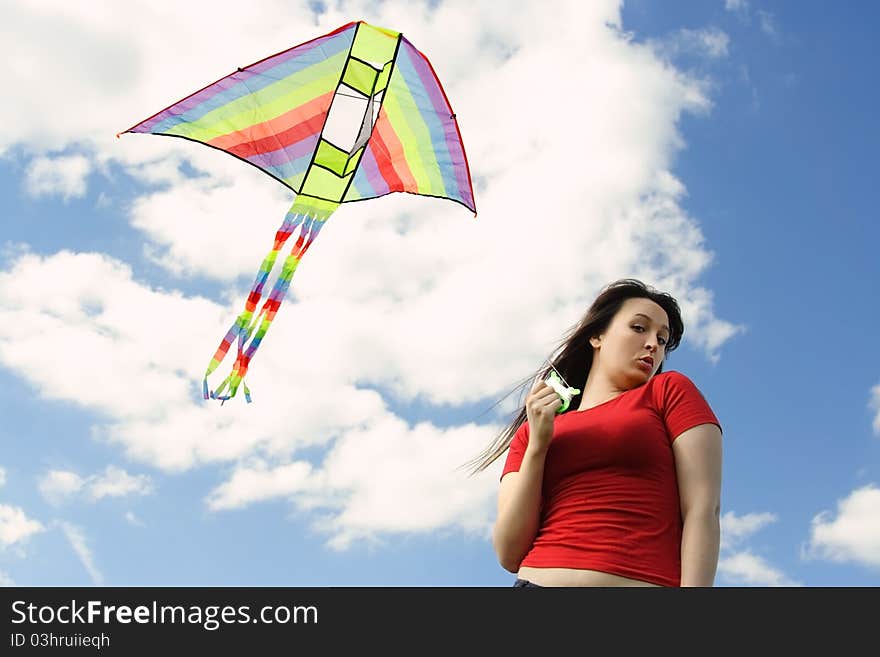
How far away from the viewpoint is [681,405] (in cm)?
214

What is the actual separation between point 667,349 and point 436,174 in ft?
11.2

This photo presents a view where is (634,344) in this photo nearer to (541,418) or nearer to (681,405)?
(681,405)

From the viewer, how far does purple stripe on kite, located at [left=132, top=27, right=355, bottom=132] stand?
5141mm

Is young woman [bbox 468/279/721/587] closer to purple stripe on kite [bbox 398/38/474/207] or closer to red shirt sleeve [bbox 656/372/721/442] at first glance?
red shirt sleeve [bbox 656/372/721/442]

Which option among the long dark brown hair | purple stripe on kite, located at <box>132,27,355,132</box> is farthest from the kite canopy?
the long dark brown hair

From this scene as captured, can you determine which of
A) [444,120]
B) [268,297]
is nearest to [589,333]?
[268,297]

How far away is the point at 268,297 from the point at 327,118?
1679 mm

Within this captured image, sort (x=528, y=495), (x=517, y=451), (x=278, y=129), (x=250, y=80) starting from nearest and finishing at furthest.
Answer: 1. (x=528, y=495)
2. (x=517, y=451)
3. (x=250, y=80)
4. (x=278, y=129)
